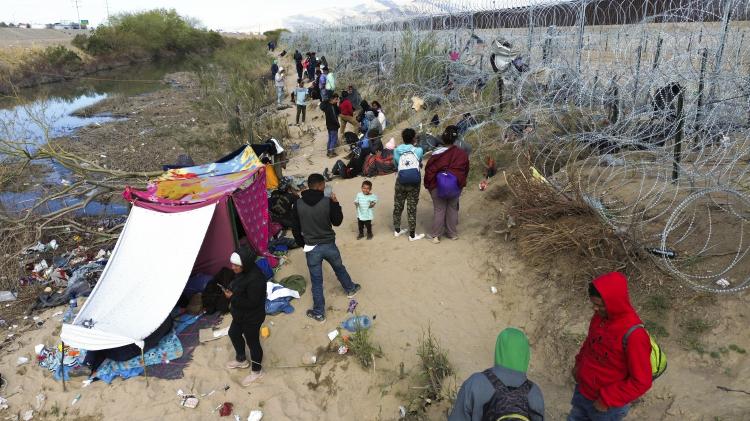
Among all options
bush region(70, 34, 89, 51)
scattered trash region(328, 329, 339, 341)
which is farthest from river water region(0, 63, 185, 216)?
scattered trash region(328, 329, 339, 341)

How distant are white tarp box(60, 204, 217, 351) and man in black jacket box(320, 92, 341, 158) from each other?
16.3 feet

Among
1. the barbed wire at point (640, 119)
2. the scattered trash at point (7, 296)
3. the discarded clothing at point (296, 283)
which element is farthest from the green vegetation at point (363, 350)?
the scattered trash at point (7, 296)

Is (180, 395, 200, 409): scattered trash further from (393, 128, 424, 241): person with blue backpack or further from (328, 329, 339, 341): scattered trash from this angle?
(393, 128, 424, 241): person with blue backpack

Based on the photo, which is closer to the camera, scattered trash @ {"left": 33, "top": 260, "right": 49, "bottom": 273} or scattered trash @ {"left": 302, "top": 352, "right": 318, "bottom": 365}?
scattered trash @ {"left": 302, "top": 352, "right": 318, "bottom": 365}

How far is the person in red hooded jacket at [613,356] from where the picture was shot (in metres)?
2.15

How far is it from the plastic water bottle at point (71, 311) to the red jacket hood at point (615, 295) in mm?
5083

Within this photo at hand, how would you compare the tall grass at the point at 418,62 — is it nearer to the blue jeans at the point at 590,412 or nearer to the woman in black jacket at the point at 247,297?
the woman in black jacket at the point at 247,297

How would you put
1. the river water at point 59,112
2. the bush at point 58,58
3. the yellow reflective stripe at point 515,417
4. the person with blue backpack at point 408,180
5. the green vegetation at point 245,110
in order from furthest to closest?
the bush at point 58,58 → the green vegetation at point 245,110 → the river water at point 59,112 → the person with blue backpack at point 408,180 → the yellow reflective stripe at point 515,417

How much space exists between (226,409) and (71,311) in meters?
2.60

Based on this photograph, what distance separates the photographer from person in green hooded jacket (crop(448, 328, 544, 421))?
2020 millimetres

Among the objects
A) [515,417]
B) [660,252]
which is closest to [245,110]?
[660,252]

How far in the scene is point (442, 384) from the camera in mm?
3664

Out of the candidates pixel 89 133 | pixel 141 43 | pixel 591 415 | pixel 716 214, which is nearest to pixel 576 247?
pixel 716 214

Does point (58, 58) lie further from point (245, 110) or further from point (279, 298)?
point (279, 298)
